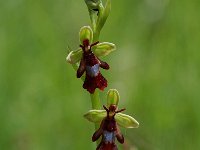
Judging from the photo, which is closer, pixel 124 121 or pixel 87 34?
pixel 87 34

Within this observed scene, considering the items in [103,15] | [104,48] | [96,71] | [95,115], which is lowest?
[95,115]

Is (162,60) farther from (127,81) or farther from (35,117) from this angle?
(35,117)

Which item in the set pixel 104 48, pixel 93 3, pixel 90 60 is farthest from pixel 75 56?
pixel 93 3

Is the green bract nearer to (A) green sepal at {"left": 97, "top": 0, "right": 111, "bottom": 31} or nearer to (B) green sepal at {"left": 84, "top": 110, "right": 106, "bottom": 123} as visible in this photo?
(A) green sepal at {"left": 97, "top": 0, "right": 111, "bottom": 31}

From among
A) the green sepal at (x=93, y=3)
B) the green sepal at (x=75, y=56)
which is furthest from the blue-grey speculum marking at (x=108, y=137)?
the green sepal at (x=93, y=3)

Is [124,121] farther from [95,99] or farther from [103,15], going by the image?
[103,15]

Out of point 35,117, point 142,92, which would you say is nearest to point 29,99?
point 35,117
